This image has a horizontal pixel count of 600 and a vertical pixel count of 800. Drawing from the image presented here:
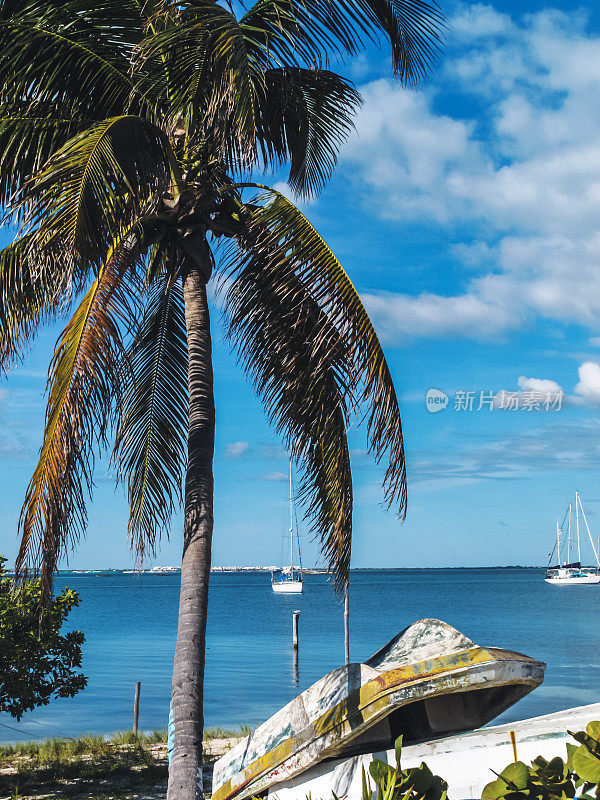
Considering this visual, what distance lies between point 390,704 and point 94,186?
474cm

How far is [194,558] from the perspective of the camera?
7.35 metres

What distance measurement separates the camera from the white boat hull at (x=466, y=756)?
5.97m

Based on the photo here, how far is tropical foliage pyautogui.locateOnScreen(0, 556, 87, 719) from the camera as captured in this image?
36.8 feet

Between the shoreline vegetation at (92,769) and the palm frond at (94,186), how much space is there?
828 cm

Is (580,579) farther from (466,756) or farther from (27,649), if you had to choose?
(466,756)

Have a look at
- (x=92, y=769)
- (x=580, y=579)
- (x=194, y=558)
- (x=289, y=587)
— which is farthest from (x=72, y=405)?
(x=580, y=579)

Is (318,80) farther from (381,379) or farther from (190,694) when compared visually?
(190,694)

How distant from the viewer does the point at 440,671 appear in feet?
20.8

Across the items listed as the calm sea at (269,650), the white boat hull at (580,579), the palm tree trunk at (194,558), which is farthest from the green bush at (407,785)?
Result: the white boat hull at (580,579)

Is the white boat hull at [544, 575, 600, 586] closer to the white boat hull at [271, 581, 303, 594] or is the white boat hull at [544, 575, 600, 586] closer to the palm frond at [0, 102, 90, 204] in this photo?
the white boat hull at [271, 581, 303, 594]

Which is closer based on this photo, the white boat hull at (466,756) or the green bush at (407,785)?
the green bush at (407,785)

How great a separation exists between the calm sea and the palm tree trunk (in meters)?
18.2

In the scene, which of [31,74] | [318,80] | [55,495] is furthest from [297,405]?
[31,74]

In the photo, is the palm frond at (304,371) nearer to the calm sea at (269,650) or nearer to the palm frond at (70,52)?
the palm frond at (70,52)
